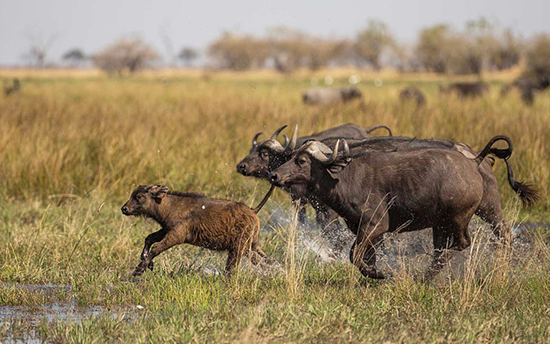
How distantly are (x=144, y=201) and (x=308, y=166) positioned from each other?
1.39 metres

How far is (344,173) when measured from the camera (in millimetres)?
6906

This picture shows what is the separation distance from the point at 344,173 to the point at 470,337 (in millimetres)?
2201

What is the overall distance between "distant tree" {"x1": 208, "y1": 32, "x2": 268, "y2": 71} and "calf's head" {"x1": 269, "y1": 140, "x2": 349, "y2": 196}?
327 ft

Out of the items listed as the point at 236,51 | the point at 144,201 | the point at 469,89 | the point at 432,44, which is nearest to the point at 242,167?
the point at 144,201

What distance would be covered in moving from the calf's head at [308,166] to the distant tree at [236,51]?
99792mm

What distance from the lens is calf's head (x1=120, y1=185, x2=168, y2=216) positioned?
6.82 m

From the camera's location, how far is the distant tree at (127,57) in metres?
117

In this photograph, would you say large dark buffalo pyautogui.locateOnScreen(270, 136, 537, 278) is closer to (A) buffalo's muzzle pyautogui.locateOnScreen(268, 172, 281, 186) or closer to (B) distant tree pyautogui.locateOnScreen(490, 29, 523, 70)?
(A) buffalo's muzzle pyautogui.locateOnScreen(268, 172, 281, 186)

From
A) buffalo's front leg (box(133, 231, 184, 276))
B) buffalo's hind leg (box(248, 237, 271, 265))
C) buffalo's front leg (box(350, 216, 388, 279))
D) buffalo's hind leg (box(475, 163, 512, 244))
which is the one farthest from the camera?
buffalo's hind leg (box(475, 163, 512, 244))

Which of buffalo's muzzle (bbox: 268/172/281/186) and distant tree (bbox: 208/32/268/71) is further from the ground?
buffalo's muzzle (bbox: 268/172/281/186)

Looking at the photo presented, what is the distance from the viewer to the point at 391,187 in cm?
687

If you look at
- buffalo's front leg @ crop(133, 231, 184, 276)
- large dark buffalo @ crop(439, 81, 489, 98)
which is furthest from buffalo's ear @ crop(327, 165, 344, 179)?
large dark buffalo @ crop(439, 81, 489, 98)

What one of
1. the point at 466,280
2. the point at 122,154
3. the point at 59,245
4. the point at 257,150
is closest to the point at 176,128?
the point at 122,154

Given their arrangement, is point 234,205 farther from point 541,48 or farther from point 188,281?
point 541,48
